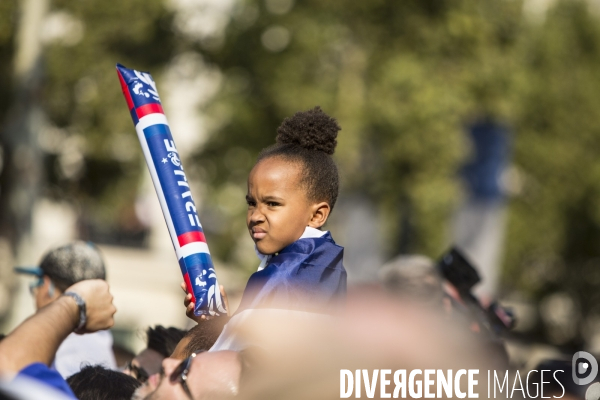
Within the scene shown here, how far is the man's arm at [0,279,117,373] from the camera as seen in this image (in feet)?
8.16

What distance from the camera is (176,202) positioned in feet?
9.52

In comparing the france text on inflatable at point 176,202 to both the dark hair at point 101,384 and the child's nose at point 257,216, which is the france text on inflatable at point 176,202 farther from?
the dark hair at point 101,384

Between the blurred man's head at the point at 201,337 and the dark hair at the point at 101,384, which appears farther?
the dark hair at the point at 101,384

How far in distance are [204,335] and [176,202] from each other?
0.42m

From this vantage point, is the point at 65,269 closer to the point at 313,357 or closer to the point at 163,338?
the point at 163,338

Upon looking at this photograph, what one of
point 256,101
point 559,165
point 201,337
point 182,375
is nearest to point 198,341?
point 201,337

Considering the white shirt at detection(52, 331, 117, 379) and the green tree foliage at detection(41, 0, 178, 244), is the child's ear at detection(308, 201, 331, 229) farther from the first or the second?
the green tree foliage at detection(41, 0, 178, 244)

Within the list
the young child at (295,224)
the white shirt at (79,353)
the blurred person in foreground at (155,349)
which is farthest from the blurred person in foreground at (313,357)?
the white shirt at (79,353)

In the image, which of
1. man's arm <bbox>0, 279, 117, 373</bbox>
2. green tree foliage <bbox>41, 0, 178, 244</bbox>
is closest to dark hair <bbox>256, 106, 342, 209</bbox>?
man's arm <bbox>0, 279, 117, 373</bbox>

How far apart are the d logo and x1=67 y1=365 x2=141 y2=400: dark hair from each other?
147 centimetres

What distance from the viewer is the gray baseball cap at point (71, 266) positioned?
4.21 meters

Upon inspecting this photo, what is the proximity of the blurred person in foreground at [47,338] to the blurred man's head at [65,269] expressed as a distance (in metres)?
1.10

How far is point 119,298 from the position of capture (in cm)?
1941

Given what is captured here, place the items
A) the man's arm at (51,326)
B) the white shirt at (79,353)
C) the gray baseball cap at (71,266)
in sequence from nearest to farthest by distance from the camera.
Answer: the man's arm at (51,326) → the white shirt at (79,353) → the gray baseball cap at (71,266)
